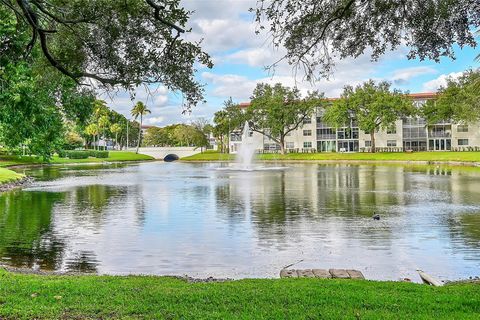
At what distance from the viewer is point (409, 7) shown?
8914 millimetres

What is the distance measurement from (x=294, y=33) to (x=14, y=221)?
627 inches

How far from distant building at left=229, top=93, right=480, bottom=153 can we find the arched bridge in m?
10.5

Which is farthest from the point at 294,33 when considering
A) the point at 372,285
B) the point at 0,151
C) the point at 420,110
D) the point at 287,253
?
the point at 420,110

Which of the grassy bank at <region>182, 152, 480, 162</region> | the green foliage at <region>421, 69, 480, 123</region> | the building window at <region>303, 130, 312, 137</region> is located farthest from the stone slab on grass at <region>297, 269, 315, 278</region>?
the building window at <region>303, 130, 312, 137</region>

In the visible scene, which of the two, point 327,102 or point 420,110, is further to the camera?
point 327,102

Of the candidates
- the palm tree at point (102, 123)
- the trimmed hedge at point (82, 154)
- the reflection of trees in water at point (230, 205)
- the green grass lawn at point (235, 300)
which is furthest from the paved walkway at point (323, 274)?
the palm tree at point (102, 123)

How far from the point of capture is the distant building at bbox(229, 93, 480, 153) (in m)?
99.8

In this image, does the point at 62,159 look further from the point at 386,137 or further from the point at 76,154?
the point at 386,137

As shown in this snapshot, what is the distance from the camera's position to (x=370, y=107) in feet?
296

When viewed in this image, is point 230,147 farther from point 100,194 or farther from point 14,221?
point 14,221

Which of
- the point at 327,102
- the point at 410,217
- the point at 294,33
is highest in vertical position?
the point at 327,102

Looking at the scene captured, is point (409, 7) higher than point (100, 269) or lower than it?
higher

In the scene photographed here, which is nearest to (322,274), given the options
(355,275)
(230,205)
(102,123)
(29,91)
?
(355,275)

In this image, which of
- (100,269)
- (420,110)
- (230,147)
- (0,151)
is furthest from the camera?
(230,147)
